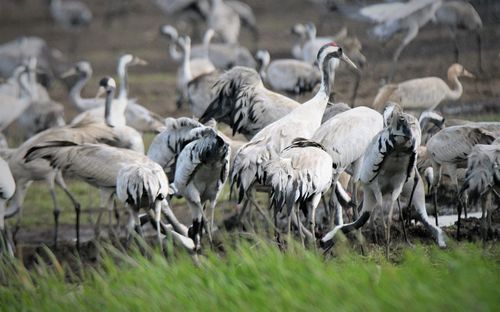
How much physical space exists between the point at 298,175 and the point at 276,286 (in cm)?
189

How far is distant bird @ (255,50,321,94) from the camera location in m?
14.5

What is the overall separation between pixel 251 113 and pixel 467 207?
206 centimetres

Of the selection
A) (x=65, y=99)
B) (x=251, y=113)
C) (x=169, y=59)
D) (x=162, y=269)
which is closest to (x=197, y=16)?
(x=169, y=59)

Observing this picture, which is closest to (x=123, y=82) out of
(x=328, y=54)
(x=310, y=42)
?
(x=310, y=42)

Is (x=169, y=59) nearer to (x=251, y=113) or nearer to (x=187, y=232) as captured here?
(x=251, y=113)

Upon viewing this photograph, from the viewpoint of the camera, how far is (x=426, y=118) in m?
10.5

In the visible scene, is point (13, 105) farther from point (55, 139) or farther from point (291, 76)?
point (55, 139)

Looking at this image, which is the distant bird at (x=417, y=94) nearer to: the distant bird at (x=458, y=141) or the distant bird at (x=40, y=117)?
the distant bird at (x=458, y=141)

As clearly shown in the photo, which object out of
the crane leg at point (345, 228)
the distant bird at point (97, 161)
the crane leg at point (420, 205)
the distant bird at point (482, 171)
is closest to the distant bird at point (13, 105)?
the distant bird at point (97, 161)

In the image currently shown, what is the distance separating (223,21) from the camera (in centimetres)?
1978

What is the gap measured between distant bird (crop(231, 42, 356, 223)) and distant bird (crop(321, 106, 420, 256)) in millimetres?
636

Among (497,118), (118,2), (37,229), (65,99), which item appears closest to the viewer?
(37,229)

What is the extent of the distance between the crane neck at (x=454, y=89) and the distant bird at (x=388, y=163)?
4.34 m

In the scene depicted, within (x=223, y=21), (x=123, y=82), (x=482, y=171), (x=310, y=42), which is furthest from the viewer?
(x=223, y=21)
